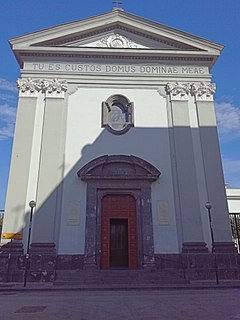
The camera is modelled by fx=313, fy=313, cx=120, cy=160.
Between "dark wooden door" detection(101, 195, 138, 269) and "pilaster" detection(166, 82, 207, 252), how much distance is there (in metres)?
2.31

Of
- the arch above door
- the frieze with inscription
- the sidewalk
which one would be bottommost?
the sidewalk

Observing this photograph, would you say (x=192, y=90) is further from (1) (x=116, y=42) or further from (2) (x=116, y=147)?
(2) (x=116, y=147)

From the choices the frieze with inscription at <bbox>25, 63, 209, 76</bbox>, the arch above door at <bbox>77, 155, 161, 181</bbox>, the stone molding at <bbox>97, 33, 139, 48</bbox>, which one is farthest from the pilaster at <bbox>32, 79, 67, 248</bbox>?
the stone molding at <bbox>97, 33, 139, 48</bbox>

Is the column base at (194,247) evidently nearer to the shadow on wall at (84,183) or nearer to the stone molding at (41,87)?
the shadow on wall at (84,183)

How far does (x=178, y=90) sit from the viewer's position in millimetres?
17188

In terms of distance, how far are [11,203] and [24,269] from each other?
302 cm

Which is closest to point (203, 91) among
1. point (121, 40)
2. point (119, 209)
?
point (121, 40)

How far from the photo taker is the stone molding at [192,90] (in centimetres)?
1714

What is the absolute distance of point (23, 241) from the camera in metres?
13.9

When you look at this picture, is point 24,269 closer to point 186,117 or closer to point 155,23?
point 186,117

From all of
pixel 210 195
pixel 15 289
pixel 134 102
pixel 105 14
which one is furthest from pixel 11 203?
pixel 105 14

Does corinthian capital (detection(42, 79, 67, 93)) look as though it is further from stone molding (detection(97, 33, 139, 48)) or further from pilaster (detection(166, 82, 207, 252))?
pilaster (detection(166, 82, 207, 252))

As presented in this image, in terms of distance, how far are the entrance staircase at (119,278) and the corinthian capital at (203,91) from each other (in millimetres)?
9287

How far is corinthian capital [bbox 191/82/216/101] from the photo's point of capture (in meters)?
17.1
